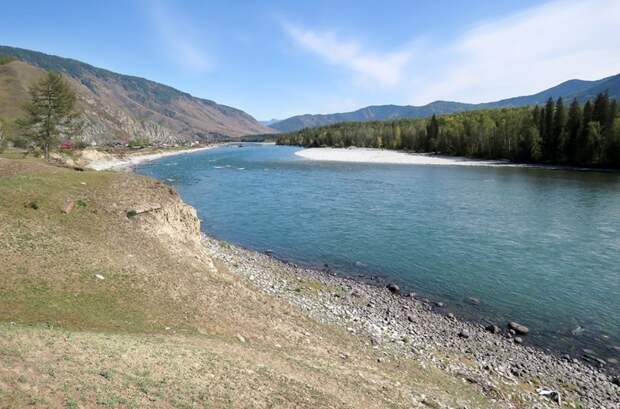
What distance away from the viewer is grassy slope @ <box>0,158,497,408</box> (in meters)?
10.7

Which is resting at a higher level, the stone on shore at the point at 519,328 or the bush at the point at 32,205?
the bush at the point at 32,205

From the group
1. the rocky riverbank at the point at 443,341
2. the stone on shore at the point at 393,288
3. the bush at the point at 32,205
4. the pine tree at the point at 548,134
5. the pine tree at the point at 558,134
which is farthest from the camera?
the pine tree at the point at 548,134

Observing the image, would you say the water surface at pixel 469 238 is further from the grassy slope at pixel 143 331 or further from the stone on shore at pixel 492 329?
the grassy slope at pixel 143 331

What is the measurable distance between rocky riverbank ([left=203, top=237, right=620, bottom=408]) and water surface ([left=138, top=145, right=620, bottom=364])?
2260 mm

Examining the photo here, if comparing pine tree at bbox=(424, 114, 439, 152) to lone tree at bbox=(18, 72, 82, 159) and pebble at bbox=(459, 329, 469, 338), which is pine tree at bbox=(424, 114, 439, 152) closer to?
lone tree at bbox=(18, 72, 82, 159)

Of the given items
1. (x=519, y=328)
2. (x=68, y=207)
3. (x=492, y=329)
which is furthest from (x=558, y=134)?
(x=68, y=207)

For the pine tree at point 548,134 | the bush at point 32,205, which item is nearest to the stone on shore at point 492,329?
the bush at point 32,205

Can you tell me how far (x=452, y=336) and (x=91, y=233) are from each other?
22.4 meters

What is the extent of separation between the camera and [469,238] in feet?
145

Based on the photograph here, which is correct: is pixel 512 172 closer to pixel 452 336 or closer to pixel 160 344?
pixel 452 336

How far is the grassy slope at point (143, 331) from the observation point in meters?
10.7

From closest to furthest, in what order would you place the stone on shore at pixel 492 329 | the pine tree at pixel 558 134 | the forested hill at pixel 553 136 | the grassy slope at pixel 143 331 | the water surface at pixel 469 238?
the grassy slope at pixel 143 331 < the stone on shore at pixel 492 329 < the water surface at pixel 469 238 < the forested hill at pixel 553 136 < the pine tree at pixel 558 134

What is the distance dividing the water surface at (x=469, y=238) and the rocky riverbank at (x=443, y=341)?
2.26 metres

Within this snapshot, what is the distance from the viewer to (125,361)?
1188 cm
